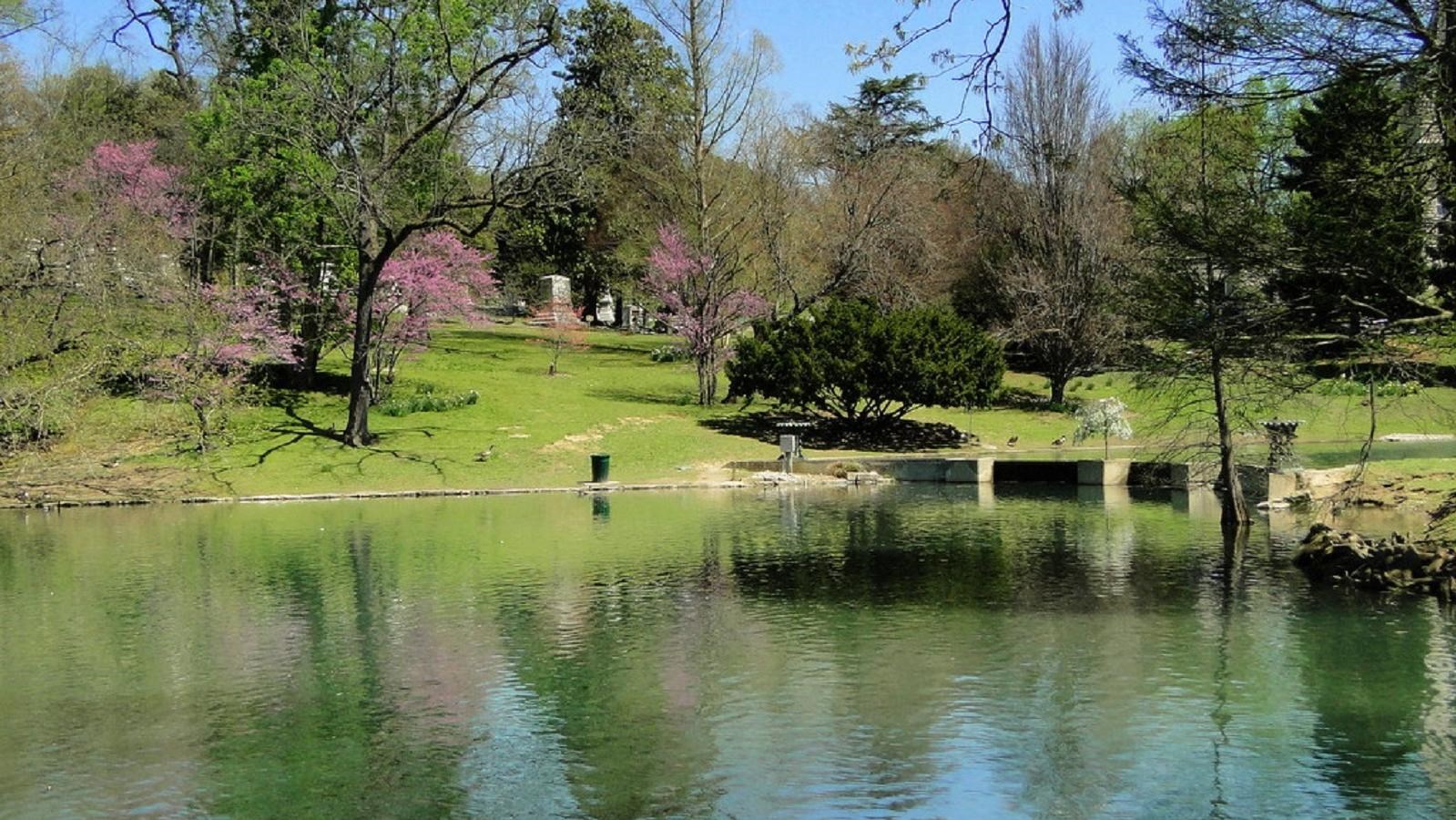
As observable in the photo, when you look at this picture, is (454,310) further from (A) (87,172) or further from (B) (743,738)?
(B) (743,738)

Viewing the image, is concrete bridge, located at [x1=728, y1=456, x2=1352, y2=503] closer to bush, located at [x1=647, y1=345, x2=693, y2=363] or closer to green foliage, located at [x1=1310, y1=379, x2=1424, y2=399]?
green foliage, located at [x1=1310, y1=379, x2=1424, y2=399]

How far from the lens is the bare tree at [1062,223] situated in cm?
4450

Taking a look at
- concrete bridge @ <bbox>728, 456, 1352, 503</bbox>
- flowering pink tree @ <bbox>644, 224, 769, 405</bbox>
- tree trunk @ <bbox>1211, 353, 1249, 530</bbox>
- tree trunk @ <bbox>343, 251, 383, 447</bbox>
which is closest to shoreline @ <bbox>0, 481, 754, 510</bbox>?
concrete bridge @ <bbox>728, 456, 1352, 503</bbox>

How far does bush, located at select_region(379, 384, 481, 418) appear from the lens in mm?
35000

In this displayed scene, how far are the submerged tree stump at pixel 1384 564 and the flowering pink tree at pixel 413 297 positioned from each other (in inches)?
991

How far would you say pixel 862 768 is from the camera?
28.8ft

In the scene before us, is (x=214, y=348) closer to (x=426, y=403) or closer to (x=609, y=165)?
(x=426, y=403)

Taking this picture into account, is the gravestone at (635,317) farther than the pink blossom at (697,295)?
Yes

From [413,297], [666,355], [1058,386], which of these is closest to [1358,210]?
[413,297]

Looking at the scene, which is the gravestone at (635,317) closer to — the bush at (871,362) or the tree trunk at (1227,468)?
the bush at (871,362)

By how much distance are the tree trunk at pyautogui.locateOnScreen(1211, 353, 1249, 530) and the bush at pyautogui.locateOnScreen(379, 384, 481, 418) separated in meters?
21.8

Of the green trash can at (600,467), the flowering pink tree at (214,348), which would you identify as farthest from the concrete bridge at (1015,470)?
the flowering pink tree at (214,348)

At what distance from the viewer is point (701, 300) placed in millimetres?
41219

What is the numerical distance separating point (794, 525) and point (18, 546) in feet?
43.3
